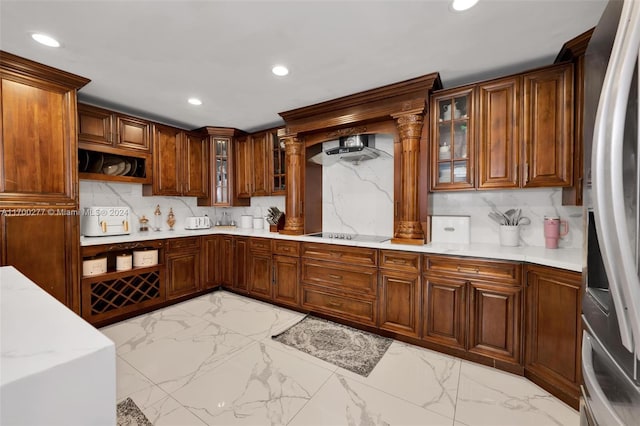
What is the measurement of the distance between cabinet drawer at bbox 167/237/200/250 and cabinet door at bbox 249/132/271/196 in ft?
3.37

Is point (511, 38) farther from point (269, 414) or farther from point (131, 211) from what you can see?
point (131, 211)

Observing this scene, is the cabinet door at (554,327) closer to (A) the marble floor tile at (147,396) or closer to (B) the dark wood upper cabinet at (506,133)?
(B) the dark wood upper cabinet at (506,133)

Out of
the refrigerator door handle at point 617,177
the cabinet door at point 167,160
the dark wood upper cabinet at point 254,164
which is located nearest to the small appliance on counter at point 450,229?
the refrigerator door handle at point 617,177

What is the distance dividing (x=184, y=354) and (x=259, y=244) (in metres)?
1.49

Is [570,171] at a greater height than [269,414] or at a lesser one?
greater

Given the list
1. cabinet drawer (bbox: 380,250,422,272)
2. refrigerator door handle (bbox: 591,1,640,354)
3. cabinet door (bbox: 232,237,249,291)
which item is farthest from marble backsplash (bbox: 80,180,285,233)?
refrigerator door handle (bbox: 591,1,640,354)

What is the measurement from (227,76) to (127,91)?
1.14m

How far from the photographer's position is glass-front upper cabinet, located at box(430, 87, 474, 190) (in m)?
2.45

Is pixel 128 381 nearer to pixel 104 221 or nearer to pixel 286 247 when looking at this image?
pixel 286 247

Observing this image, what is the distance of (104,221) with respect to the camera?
308cm

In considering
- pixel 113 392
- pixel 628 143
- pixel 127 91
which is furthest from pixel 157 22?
pixel 628 143

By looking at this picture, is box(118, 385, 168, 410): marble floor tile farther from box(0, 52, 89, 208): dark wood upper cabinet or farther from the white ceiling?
the white ceiling

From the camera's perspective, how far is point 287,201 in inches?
135

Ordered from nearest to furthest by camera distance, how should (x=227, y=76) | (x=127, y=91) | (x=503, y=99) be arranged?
1. (x=503, y=99)
2. (x=227, y=76)
3. (x=127, y=91)
